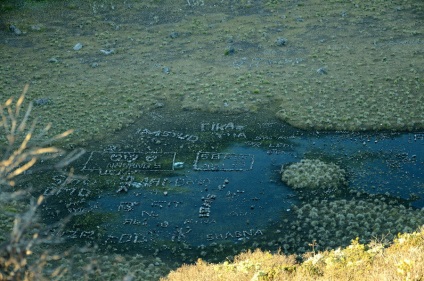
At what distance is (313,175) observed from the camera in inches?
1059

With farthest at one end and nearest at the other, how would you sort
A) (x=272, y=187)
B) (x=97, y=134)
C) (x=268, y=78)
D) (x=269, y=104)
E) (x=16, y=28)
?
1. (x=16, y=28)
2. (x=268, y=78)
3. (x=269, y=104)
4. (x=97, y=134)
5. (x=272, y=187)

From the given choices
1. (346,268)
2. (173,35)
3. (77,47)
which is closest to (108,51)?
(77,47)

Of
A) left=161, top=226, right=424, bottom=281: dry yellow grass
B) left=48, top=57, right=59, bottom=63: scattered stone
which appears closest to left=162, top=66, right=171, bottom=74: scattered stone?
left=48, top=57, right=59, bottom=63: scattered stone

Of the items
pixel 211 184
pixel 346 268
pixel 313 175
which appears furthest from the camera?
pixel 211 184

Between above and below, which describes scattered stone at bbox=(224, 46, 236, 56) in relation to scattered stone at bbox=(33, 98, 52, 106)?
above

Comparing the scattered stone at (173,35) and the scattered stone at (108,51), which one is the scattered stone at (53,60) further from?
the scattered stone at (173,35)

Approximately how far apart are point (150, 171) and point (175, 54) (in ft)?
54.4

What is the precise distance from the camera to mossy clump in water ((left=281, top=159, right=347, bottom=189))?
26.5 m

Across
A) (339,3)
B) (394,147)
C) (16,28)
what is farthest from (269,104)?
(16,28)

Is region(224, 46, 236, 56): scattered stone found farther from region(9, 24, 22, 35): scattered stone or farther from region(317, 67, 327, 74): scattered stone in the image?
region(9, 24, 22, 35): scattered stone

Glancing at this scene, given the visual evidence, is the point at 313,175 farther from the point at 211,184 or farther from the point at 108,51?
the point at 108,51

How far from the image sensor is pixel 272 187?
26859 mm

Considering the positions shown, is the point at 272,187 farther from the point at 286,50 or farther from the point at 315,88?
the point at 286,50

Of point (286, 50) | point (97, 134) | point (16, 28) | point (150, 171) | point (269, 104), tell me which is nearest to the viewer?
point (150, 171)
